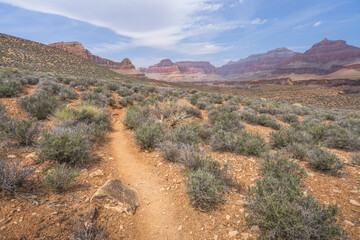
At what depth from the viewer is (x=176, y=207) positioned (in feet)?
8.91

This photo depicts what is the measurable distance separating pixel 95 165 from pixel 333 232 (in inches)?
168

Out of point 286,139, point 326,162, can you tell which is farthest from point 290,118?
point 326,162

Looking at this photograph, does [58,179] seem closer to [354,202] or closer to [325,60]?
[354,202]

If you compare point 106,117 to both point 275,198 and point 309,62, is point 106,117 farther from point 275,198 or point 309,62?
point 309,62

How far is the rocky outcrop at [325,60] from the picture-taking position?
131 metres

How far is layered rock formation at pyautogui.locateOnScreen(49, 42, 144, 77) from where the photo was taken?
99.9 metres

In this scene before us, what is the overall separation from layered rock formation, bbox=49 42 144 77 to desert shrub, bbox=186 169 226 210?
381 ft

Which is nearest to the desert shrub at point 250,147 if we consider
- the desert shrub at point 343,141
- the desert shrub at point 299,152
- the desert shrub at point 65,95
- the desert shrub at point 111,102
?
the desert shrub at point 299,152

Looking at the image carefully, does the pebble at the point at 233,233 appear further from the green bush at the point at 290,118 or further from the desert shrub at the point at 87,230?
the green bush at the point at 290,118

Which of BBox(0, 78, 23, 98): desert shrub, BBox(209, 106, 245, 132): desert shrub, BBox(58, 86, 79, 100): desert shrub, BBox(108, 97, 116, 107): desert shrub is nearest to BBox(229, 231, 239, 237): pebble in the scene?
BBox(209, 106, 245, 132): desert shrub

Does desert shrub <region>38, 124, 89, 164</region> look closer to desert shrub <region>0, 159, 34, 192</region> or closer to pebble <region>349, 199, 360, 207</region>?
desert shrub <region>0, 159, 34, 192</region>

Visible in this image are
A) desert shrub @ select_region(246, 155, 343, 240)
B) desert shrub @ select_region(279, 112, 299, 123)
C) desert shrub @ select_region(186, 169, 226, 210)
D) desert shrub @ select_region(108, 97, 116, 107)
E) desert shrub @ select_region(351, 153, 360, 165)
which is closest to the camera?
desert shrub @ select_region(246, 155, 343, 240)

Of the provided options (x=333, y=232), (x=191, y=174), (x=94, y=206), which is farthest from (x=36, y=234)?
(x=333, y=232)

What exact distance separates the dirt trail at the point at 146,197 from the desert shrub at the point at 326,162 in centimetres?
368
